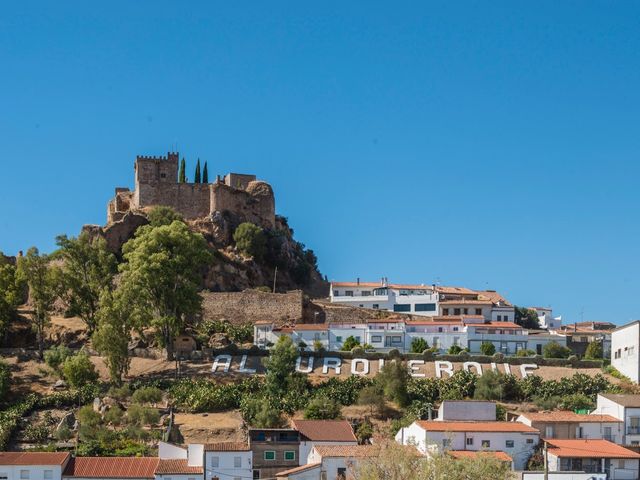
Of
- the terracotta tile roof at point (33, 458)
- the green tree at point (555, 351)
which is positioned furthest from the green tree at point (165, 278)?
the green tree at point (555, 351)

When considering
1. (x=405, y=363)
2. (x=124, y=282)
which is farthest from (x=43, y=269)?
(x=405, y=363)

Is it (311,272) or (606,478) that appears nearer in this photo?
(606,478)

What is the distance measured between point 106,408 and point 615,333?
3746 centimetres

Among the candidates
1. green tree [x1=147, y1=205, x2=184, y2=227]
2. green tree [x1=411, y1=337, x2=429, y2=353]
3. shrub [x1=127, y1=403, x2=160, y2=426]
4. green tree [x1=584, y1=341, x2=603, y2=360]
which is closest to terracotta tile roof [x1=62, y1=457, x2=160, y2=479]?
shrub [x1=127, y1=403, x2=160, y2=426]

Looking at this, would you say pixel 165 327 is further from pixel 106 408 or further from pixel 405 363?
pixel 405 363

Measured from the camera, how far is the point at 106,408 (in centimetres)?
7256

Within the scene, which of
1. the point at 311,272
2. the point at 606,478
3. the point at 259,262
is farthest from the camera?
the point at 311,272

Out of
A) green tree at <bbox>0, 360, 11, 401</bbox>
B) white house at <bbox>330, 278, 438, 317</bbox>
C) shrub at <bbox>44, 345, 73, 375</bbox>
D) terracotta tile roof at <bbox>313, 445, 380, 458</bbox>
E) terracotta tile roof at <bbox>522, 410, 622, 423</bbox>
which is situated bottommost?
terracotta tile roof at <bbox>313, 445, 380, 458</bbox>

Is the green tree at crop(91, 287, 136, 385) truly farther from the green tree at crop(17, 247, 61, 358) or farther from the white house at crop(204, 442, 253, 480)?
the white house at crop(204, 442, 253, 480)

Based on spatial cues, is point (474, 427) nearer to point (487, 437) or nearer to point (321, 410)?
point (487, 437)

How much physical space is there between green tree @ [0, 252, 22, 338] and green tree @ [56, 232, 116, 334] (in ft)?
11.3

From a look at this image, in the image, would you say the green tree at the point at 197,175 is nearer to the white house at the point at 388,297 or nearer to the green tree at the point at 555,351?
Result: the white house at the point at 388,297

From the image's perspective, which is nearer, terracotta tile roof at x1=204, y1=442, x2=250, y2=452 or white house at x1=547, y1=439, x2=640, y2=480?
white house at x1=547, y1=439, x2=640, y2=480

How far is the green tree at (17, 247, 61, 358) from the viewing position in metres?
82.7
